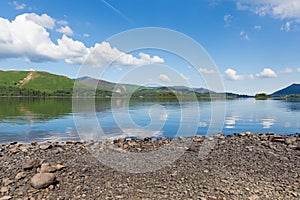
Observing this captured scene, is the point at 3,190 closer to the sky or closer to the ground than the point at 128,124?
closer to the sky

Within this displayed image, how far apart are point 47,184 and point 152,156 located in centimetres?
451

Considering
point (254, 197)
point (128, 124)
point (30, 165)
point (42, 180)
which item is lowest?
point (128, 124)

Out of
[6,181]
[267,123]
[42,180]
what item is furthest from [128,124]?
[42,180]

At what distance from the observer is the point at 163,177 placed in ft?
26.7

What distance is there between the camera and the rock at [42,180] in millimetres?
7341

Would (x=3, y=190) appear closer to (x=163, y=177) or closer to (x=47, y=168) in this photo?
(x=47, y=168)

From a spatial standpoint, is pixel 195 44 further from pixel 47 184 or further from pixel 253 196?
pixel 47 184

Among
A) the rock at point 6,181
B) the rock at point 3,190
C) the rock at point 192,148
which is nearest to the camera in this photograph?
the rock at point 3,190

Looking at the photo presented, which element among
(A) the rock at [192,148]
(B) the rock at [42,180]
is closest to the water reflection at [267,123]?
(A) the rock at [192,148]

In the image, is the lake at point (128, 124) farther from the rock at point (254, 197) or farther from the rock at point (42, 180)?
the rock at point (254, 197)

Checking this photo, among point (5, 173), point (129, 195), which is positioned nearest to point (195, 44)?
point (129, 195)

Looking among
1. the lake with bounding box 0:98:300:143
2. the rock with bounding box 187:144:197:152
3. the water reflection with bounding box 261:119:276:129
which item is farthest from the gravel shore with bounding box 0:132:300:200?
the water reflection with bounding box 261:119:276:129

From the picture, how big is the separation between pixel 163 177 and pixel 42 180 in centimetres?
368

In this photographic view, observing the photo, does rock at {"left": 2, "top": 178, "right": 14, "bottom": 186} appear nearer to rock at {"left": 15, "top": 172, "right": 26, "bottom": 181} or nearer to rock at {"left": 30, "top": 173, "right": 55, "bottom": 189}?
rock at {"left": 15, "top": 172, "right": 26, "bottom": 181}
